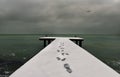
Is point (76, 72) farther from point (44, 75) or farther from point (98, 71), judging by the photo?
point (44, 75)

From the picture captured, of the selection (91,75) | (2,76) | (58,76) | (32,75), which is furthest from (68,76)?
(2,76)

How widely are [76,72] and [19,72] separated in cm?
140

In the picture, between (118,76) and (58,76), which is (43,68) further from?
(118,76)

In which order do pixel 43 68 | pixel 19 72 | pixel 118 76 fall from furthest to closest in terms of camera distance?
pixel 43 68 < pixel 19 72 < pixel 118 76

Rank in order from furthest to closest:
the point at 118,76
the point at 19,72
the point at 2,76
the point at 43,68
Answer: the point at 2,76, the point at 43,68, the point at 19,72, the point at 118,76

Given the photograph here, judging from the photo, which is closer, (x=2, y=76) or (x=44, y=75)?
(x=44, y=75)

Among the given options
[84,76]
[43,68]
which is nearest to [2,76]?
[43,68]

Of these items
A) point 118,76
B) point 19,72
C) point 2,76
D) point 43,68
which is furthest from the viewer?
point 2,76

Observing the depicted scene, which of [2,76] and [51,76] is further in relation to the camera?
[2,76]

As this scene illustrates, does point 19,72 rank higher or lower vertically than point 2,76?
higher

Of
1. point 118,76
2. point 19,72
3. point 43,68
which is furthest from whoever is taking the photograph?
point 43,68

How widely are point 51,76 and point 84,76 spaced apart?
751mm

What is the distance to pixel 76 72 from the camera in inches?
171

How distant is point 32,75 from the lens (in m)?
4.06
